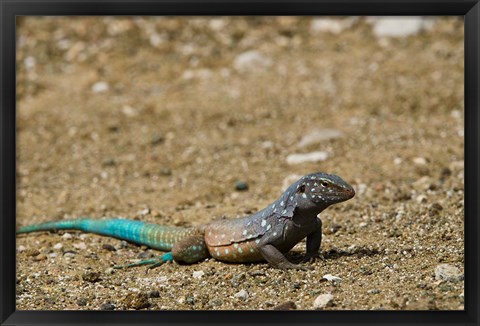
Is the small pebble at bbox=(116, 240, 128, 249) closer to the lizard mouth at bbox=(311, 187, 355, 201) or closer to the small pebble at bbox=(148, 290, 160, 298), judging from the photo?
the small pebble at bbox=(148, 290, 160, 298)

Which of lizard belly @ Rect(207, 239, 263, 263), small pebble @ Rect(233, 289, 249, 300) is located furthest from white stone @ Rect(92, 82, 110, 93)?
small pebble @ Rect(233, 289, 249, 300)

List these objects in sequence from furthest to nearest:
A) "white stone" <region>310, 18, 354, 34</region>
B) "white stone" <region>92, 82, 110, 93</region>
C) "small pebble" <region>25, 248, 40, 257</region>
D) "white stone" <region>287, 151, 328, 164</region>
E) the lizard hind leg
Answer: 1. "white stone" <region>310, 18, 354, 34</region>
2. "white stone" <region>92, 82, 110, 93</region>
3. "white stone" <region>287, 151, 328, 164</region>
4. "small pebble" <region>25, 248, 40, 257</region>
5. the lizard hind leg

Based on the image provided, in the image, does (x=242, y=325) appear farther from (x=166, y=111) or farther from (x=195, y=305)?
(x=166, y=111)

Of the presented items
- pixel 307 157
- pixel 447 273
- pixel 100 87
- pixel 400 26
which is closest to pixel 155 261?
pixel 447 273

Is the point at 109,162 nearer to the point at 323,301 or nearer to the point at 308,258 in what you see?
the point at 308,258

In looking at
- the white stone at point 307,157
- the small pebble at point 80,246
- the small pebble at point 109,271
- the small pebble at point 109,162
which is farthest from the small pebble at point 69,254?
the white stone at point 307,157

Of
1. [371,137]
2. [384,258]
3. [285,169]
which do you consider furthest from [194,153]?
[384,258]

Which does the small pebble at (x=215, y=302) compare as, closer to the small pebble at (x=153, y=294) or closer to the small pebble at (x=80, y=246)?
the small pebble at (x=153, y=294)
